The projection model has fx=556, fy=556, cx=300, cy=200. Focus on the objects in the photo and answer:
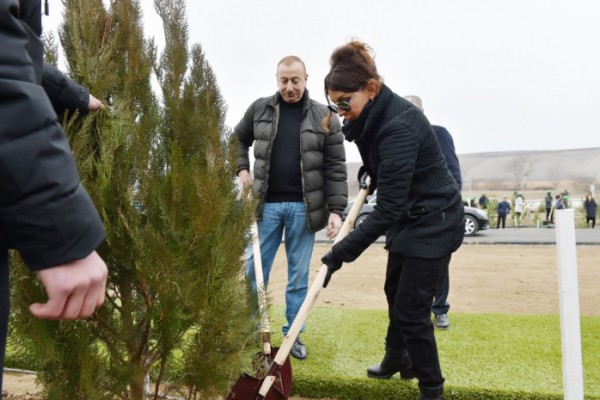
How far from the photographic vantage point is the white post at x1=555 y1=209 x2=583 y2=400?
261 centimetres

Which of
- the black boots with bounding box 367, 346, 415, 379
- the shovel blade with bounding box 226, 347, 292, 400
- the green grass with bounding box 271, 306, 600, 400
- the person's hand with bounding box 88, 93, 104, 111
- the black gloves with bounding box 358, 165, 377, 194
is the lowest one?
the green grass with bounding box 271, 306, 600, 400

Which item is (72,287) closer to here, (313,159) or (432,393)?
(432,393)

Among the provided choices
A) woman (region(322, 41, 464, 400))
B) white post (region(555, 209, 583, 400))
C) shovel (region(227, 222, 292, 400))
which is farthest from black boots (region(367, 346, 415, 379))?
white post (region(555, 209, 583, 400))

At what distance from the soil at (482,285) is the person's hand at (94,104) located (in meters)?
2.12

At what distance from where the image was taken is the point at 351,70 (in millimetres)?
3094

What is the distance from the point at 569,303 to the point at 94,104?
7.53ft

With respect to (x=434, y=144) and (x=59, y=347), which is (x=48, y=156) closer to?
(x=59, y=347)

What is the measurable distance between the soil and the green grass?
0.36m

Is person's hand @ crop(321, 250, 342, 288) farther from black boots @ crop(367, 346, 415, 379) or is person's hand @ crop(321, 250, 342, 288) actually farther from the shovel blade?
black boots @ crop(367, 346, 415, 379)

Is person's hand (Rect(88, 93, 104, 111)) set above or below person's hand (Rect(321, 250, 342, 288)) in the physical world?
above

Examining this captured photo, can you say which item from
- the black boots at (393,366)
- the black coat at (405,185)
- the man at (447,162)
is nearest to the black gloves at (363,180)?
the black coat at (405,185)

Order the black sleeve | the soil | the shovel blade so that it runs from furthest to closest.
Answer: the soil
the black sleeve
the shovel blade

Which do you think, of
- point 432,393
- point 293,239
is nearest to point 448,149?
point 293,239

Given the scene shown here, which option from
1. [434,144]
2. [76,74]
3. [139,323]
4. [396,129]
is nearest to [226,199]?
[139,323]
